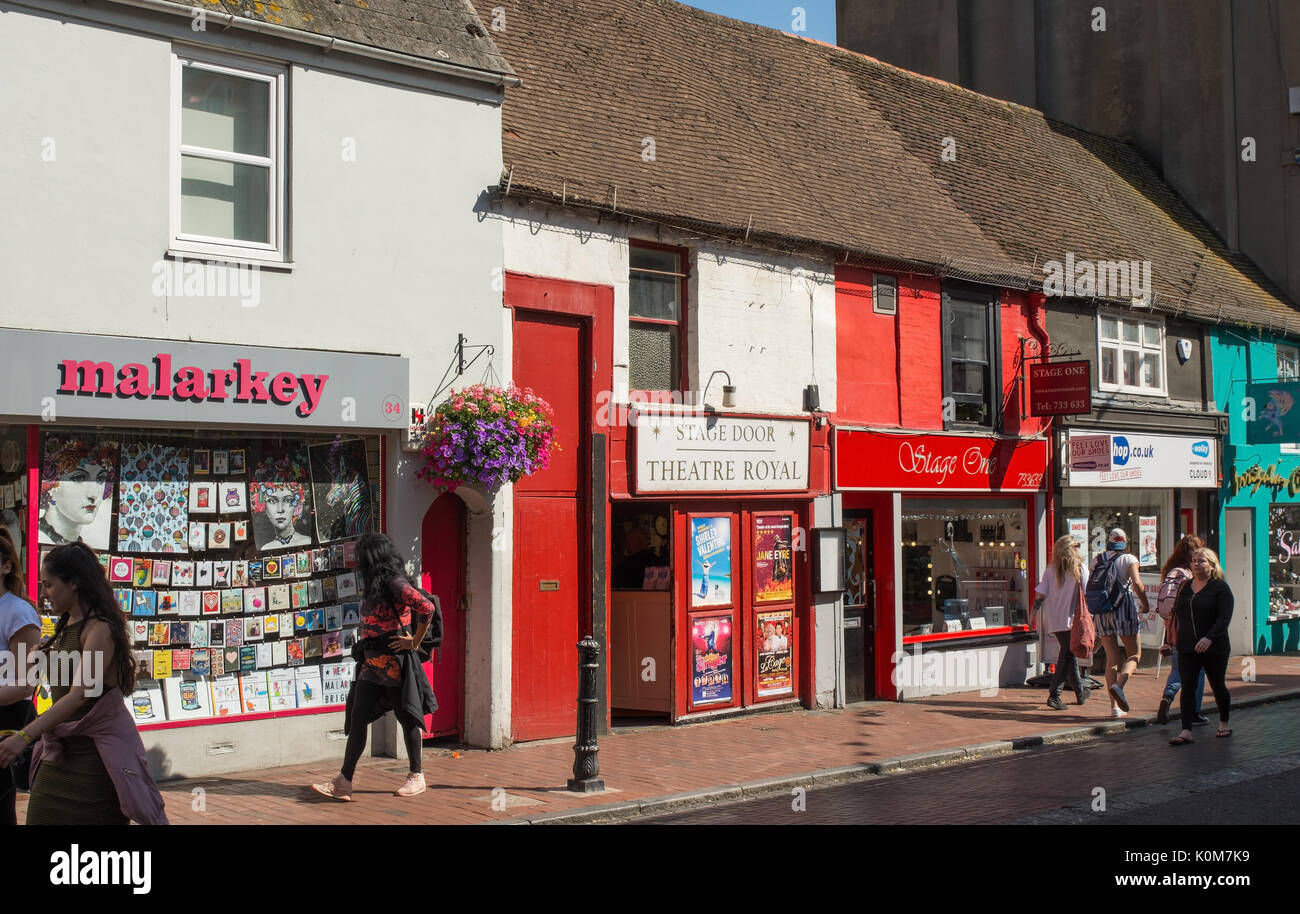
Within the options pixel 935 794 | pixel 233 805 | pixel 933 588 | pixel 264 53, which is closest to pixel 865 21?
pixel 933 588

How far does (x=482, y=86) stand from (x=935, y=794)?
743 centimetres

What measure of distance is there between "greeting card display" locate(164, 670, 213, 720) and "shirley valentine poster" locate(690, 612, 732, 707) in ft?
16.9

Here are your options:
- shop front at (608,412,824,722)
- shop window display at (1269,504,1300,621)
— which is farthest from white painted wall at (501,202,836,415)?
shop window display at (1269,504,1300,621)

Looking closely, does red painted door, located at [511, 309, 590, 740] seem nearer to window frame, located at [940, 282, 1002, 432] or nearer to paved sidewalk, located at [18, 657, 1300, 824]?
paved sidewalk, located at [18, 657, 1300, 824]

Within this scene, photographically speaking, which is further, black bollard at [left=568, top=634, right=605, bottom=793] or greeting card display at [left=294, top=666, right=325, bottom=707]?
greeting card display at [left=294, top=666, right=325, bottom=707]

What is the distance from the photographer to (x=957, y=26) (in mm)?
26547

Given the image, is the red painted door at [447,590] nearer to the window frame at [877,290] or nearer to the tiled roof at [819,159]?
the tiled roof at [819,159]

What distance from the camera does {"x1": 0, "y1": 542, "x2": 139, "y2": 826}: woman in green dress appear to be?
5.48m

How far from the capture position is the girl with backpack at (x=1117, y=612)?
1409 cm

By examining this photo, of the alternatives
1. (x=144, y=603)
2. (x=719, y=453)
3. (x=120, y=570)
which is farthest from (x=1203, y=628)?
(x=120, y=570)

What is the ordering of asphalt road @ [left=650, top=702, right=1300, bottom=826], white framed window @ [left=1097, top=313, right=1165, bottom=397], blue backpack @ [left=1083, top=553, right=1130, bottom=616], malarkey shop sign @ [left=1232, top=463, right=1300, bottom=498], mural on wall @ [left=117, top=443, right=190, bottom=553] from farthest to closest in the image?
malarkey shop sign @ [left=1232, top=463, right=1300, bottom=498] → white framed window @ [left=1097, top=313, right=1165, bottom=397] → blue backpack @ [left=1083, top=553, right=1130, bottom=616] → mural on wall @ [left=117, top=443, right=190, bottom=553] → asphalt road @ [left=650, top=702, right=1300, bottom=826]

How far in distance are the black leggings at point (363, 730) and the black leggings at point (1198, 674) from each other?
7220 millimetres

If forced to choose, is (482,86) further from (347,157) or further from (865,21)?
(865,21)

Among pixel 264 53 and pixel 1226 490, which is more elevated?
pixel 264 53
